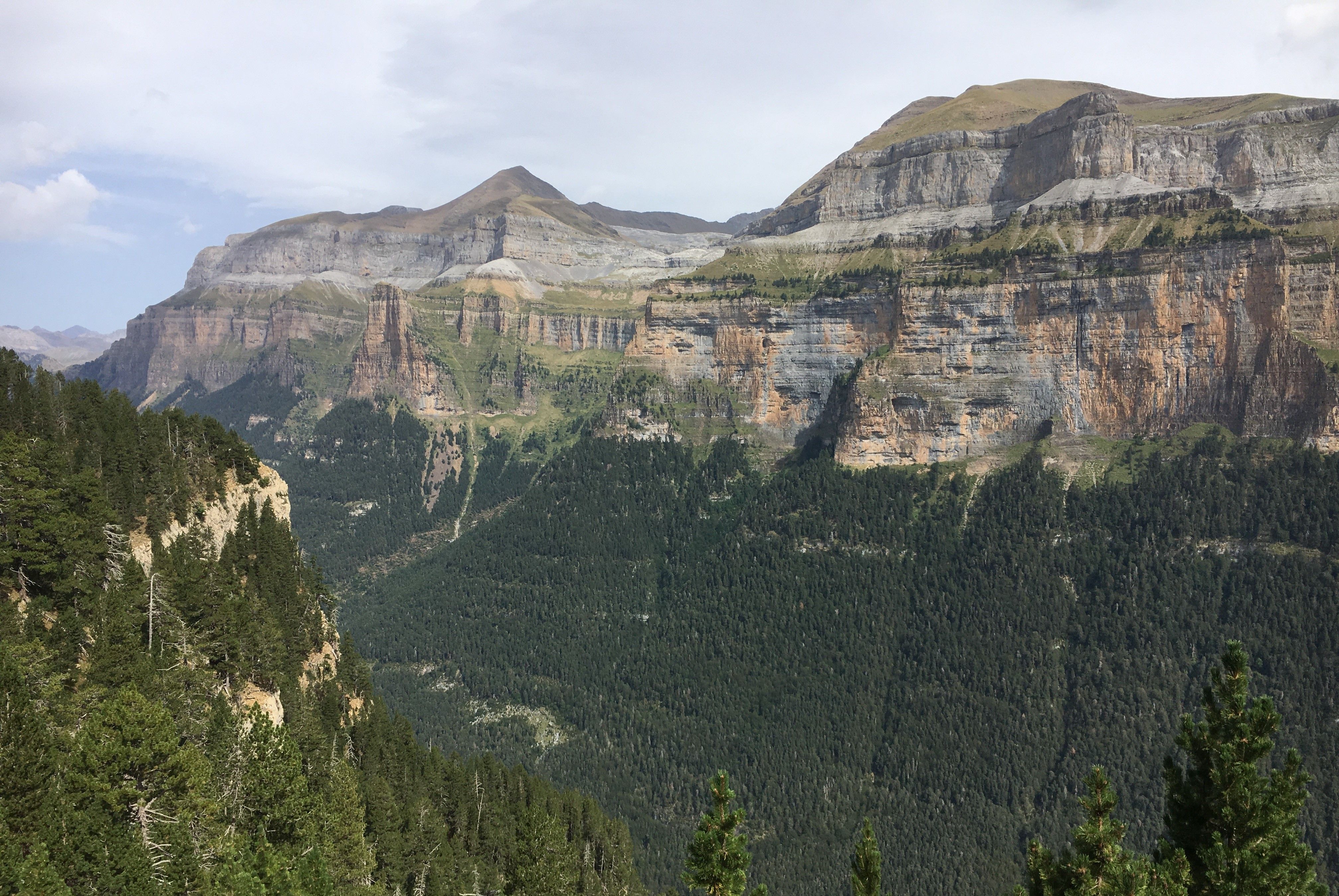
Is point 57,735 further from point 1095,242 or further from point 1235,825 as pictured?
point 1095,242

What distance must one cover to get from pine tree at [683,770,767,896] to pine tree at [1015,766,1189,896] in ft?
37.1

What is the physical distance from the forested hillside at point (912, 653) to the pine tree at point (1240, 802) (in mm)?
85309

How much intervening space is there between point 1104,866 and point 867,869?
350 inches

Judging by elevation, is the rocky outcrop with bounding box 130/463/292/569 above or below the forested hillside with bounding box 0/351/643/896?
above

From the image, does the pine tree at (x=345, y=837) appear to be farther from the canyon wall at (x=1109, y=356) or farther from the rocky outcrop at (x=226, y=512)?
the canyon wall at (x=1109, y=356)

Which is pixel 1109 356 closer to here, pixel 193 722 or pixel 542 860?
pixel 542 860

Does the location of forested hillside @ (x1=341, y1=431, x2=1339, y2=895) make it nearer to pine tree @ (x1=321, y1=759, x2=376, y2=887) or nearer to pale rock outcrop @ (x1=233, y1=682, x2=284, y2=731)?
pale rock outcrop @ (x1=233, y1=682, x2=284, y2=731)

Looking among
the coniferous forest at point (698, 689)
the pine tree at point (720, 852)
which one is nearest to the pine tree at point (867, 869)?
the coniferous forest at point (698, 689)

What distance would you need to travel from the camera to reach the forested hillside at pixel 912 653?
118500mm

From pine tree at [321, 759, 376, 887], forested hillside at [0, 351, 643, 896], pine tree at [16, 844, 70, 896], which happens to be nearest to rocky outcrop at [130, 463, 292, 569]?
forested hillside at [0, 351, 643, 896]

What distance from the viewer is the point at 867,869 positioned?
3450cm

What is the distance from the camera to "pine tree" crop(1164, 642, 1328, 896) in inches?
1238

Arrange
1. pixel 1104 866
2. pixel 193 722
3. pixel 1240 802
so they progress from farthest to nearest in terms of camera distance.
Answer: pixel 193 722 → pixel 1240 802 → pixel 1104 866

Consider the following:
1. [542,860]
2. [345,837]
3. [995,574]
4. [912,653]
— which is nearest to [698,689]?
[912,653]
